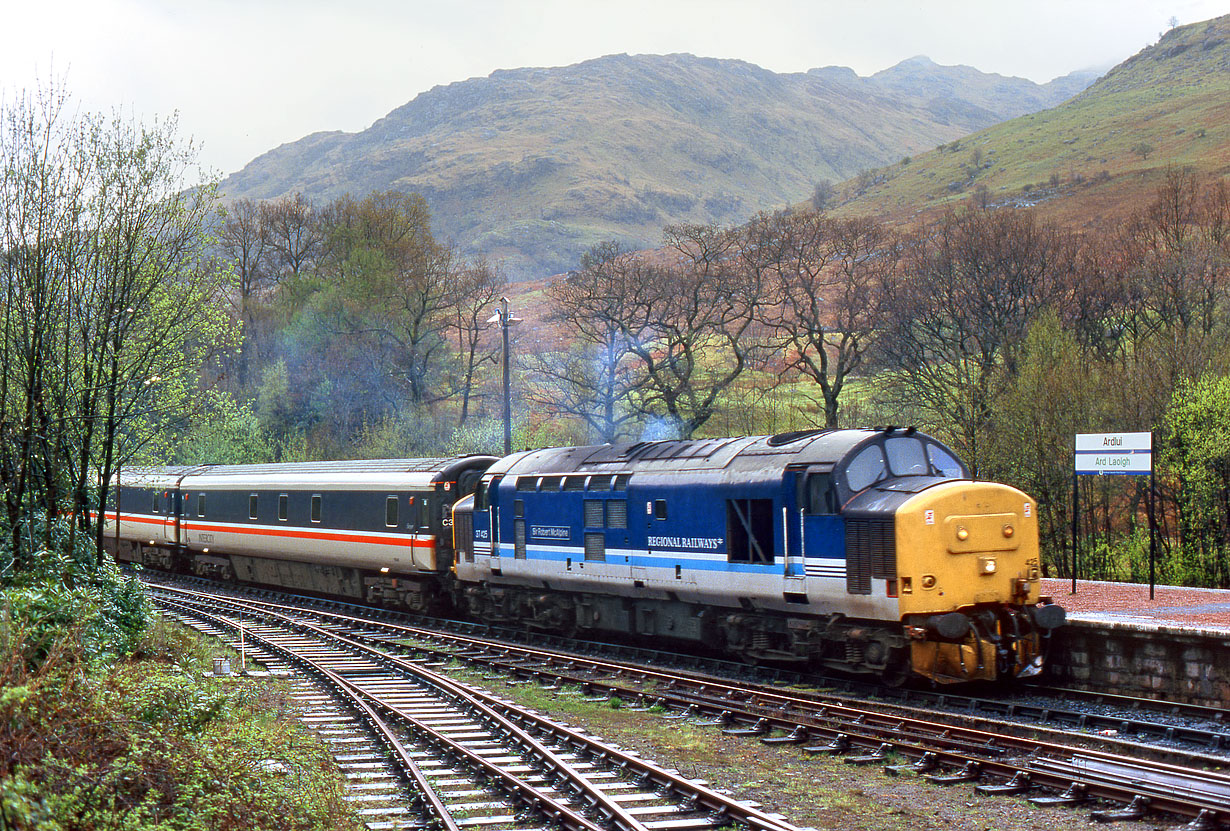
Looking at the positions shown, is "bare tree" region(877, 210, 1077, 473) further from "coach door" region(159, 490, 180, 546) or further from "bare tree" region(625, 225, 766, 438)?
"coach door" region(159, 490, 180, 546)

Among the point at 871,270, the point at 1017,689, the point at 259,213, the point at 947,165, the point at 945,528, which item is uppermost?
the point at 947,165

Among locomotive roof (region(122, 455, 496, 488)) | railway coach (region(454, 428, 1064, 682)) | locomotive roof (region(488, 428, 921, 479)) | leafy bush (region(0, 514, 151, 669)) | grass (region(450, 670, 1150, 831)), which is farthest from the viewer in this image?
locomotive roof (region(122, 455, 496, 488))

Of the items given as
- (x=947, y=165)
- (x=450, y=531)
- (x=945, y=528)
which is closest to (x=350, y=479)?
(x=450, y=531)

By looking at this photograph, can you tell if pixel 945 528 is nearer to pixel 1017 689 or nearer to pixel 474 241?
pixel 1017 689

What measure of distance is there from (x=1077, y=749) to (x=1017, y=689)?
476 centimetres

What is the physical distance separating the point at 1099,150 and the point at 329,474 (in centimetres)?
11058

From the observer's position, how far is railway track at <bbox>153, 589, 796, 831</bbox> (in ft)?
33.4

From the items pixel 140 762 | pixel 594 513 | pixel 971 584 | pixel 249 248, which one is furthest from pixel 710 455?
pixel 249 248

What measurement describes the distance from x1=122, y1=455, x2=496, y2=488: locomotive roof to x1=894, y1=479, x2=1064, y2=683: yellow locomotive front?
14353mm

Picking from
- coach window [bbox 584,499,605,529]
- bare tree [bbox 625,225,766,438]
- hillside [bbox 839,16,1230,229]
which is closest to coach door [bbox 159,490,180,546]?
bare tree [bbox 625,225,766,438]

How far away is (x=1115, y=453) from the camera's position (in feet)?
65.2

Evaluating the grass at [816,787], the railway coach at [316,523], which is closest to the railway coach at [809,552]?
the grass at [816,787]

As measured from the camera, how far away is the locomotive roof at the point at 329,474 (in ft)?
88.6

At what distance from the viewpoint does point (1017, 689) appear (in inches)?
644
